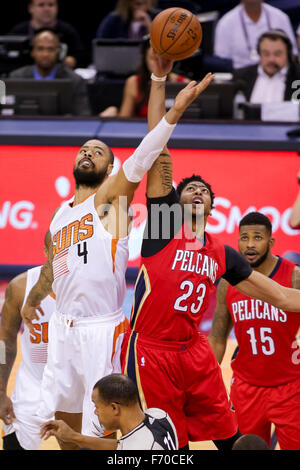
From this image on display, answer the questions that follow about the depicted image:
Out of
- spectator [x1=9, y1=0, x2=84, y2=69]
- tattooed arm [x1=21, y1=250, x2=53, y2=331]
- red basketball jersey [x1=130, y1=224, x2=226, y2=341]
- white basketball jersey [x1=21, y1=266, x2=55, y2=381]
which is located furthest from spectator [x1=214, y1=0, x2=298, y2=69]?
red basketball jersey [x1=130, y1=224, x2=226, y2=341]

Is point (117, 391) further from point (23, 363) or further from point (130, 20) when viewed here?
point (130, 20)

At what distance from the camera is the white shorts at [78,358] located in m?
4.57

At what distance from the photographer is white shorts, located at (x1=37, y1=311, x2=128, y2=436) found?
15.0 feet

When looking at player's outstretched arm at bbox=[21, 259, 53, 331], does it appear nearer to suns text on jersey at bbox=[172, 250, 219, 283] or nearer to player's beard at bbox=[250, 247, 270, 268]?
suns text on jersey at bbox=[172, 250, 219, 283]

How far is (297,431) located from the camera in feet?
15.4

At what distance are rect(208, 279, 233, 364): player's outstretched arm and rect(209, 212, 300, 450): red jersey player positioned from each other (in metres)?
0.08

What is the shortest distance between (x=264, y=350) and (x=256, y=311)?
233mm

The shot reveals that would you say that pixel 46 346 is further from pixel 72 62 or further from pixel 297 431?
pixel 72 62

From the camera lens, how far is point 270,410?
4812mm

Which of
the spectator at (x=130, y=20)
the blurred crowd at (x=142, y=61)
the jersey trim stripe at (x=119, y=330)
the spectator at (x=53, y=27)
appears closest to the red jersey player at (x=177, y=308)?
the jersey trim stripe at (x=119, y=330)

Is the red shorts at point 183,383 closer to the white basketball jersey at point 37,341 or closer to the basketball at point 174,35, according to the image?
the white basketball jersey at point 37,341

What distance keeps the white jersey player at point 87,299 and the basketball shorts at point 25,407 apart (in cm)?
25

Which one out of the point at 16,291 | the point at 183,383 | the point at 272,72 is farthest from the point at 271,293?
the point at 272,72
